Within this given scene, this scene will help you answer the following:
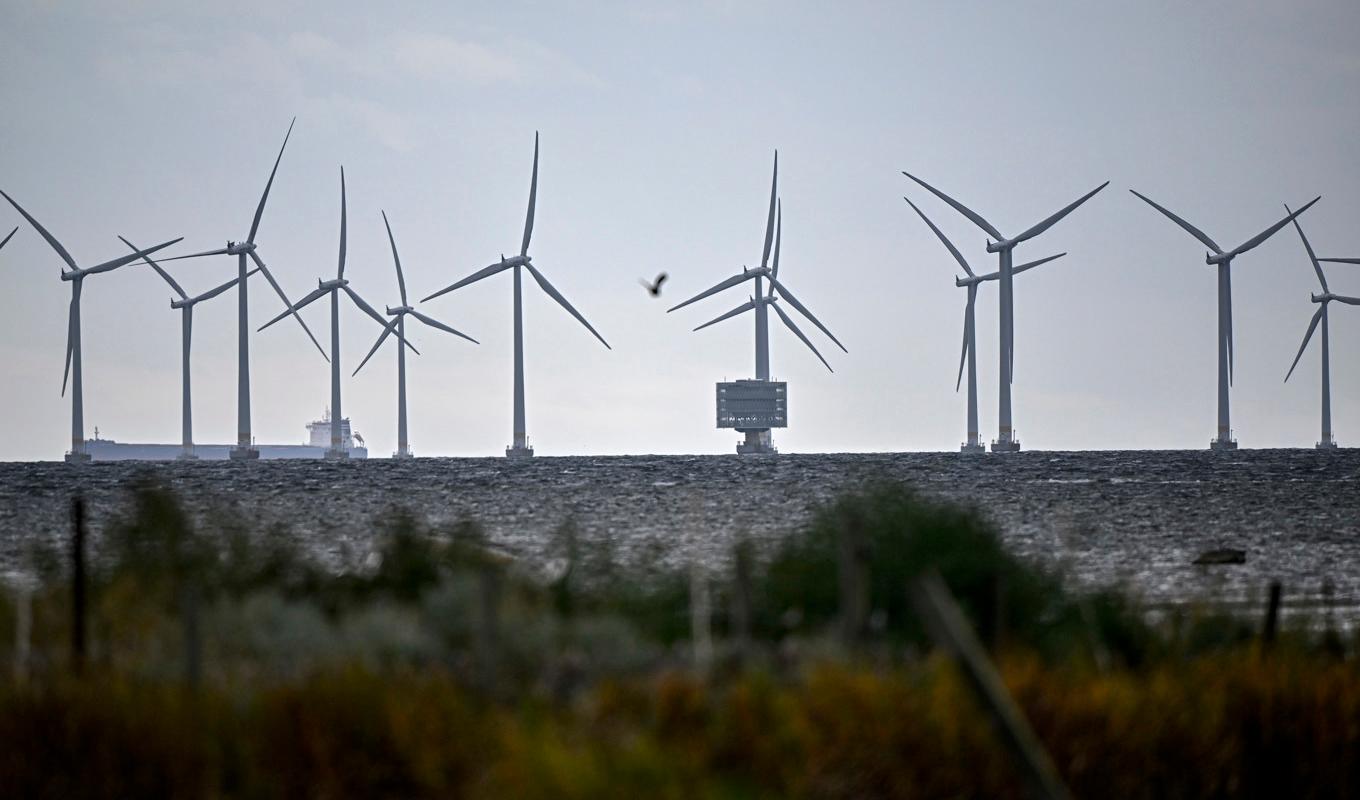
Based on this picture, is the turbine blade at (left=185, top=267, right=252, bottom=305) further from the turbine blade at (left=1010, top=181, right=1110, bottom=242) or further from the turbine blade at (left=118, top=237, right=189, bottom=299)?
the turbine blade at (left=1010, top=181, right=1110, bottom=242)

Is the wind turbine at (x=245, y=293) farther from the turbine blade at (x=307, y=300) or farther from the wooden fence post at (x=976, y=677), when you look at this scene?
the wooden fence post at (x=976, y=677)

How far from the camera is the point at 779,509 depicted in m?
105

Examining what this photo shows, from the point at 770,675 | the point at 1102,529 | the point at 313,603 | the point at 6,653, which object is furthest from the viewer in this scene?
the point at 1102,529

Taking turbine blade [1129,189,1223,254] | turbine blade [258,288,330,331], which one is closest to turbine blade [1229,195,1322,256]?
turbine blade [1129,189,1223,254]

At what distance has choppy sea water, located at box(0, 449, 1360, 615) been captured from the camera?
2309 inches

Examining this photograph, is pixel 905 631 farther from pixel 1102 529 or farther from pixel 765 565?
pixel 1102 529

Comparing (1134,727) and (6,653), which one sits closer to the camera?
(1134,727)

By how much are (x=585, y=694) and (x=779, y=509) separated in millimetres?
Result: 86000

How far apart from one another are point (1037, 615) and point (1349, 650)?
5.74 m

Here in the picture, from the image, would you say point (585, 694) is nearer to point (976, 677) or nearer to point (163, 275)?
point (976, 677)

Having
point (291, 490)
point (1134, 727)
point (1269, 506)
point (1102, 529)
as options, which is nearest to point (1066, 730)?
point (1134, 727)

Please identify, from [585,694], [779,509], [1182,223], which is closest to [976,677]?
[585,694]

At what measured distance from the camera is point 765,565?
95.5 ft

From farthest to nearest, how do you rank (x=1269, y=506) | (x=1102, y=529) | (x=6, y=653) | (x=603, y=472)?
(x=603, y=472) → (x=1269, y=506) → (x=1102, y=529) → (x=6, y=653)
